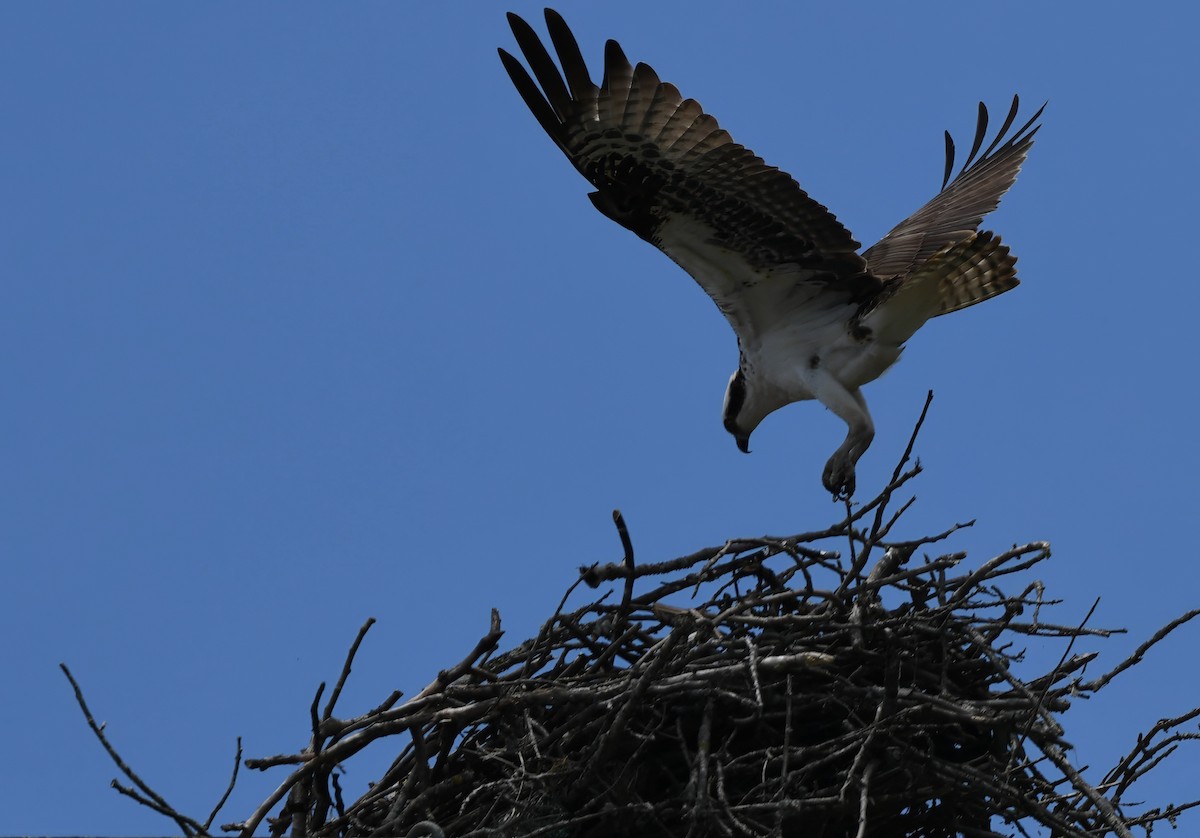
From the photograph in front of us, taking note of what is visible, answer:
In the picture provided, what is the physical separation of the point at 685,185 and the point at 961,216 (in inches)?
80.3

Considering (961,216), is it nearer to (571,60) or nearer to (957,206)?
(957,206)

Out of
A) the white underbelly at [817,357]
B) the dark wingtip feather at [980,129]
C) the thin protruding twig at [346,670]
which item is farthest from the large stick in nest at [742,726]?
the dark wingtip feather at [980,129]

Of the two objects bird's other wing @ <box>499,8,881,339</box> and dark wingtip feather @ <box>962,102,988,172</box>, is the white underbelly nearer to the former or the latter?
bird's other wing @ <box>499,8,881,339</box>

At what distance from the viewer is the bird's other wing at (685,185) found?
225 inches

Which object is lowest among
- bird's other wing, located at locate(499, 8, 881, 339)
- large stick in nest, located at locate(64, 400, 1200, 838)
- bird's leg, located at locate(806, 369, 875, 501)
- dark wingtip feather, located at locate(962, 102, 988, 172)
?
large stick in nest, located at locate(64, 400, 1200, 838)

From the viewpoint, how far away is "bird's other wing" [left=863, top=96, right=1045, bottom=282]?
685 cm

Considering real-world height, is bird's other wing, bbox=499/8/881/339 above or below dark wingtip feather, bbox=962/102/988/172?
below

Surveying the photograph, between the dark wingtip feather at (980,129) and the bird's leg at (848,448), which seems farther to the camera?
the dark wingtip feather at (980,129)

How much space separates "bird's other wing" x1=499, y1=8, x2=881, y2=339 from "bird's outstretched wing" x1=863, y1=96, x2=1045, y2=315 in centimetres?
40

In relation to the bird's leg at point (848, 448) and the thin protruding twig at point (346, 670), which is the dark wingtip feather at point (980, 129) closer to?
the bird's leg at point (848, 448)

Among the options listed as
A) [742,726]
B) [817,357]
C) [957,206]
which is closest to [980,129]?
[957,206]

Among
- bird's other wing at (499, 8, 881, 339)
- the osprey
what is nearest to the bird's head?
the osprey

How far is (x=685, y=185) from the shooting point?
5.91 meters

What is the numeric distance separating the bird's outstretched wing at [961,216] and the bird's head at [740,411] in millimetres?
759
